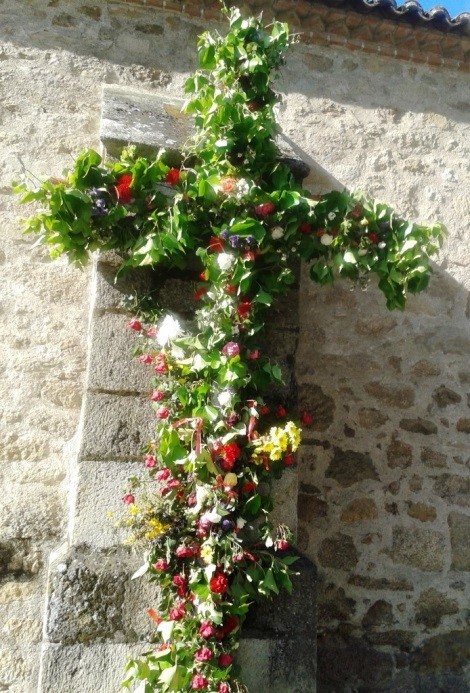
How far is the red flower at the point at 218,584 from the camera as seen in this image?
2.64 meters

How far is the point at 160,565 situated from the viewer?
8.91 feet

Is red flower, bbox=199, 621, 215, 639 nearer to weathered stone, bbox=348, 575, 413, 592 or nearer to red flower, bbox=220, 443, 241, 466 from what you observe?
red flower, bbox=220, 443, 241, 466

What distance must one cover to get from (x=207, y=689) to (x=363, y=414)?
190cm

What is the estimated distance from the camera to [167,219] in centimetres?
315

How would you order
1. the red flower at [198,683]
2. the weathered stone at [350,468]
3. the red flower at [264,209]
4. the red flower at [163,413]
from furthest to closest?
the weathered stone at [350,468] → the red flower at [264,209] → the red flower at [163,413] → the red flower at [198,683]

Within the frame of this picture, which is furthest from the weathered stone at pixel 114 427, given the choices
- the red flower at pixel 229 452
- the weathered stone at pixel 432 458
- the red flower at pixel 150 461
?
the weathered stone at pixel 432 458

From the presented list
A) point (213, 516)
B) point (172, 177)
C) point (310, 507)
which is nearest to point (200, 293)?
point (172, 177)

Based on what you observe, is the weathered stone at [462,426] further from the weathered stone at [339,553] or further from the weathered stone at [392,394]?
the weathered stone at [339,553]

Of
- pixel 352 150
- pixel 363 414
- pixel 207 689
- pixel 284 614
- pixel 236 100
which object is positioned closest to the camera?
pixel 207 689

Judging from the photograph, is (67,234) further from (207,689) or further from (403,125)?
(403,125)

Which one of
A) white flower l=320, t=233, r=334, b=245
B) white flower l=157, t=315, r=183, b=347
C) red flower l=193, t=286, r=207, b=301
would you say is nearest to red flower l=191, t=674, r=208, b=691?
white flower l=157, t=315, r=183, b=347

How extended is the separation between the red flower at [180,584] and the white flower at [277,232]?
1.51 meters

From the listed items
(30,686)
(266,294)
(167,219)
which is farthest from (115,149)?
(30,686)

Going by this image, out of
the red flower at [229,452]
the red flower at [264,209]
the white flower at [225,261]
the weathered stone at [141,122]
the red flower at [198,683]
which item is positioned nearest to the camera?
the red flower at [198,683]
